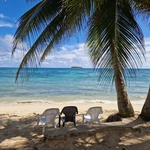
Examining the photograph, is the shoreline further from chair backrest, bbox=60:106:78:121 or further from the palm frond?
the palm frond

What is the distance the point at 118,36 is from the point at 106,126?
2.13m

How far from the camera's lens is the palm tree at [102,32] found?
2.55m

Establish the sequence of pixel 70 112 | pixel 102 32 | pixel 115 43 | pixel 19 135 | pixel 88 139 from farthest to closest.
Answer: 1. pixel 70 112
2. pixel 19 135
3. pixel 88 139
4. pixel 102 32
5. pixel 115 43

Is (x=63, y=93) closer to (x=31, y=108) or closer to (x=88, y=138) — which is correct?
(x=31, y=108)

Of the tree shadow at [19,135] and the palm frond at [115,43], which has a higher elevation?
the palm frond at [115,43]

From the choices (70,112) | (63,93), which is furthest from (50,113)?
(63,93)

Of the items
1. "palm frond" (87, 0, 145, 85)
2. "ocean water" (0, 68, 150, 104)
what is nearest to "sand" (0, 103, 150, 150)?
"ocean water" (0, 68, 150, 104)

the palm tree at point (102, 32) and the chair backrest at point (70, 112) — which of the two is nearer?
the palm tree at point (102, 32)

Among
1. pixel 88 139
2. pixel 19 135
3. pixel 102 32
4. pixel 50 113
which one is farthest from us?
pixel 50 113

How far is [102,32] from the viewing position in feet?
8.82

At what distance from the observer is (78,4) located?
8.41 feet

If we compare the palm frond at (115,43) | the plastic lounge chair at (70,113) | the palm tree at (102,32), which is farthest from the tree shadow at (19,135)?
the palm frond at (115,43)

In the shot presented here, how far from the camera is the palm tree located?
8.36ft

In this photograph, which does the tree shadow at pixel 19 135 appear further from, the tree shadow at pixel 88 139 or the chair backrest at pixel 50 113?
the chair backrest at pixel 50 113
